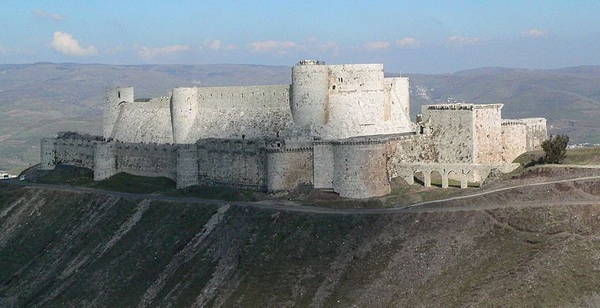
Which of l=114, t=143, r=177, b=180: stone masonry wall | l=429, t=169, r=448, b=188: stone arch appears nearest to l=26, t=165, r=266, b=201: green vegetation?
l=114, t=143, r=177, b=180: stone masonry wall

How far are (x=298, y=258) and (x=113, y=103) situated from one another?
182 feet

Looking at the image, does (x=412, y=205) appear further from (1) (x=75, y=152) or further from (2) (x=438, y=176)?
(1) (x=75, y=152)

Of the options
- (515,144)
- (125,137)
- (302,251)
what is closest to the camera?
(302,251)

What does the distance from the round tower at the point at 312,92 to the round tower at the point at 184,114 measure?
1935cm

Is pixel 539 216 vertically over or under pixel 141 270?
over

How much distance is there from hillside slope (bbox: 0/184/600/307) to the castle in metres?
6.65

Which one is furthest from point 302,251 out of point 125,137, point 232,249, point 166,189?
point 125,137

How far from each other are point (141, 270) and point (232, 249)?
999 centimetres

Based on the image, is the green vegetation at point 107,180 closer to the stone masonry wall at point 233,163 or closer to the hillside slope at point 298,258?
the hillside slope at point 298,258

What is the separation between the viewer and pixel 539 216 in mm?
68625

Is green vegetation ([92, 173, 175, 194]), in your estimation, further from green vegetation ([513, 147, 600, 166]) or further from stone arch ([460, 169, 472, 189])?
green vegetation ([513, 147, 600, 166])

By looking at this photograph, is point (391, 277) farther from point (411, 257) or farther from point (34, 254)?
point (34, 254)

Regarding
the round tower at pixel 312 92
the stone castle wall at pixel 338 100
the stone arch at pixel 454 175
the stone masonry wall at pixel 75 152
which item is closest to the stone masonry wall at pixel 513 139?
the stone arch at pixel 454 175

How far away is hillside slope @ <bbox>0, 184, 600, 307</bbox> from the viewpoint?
63.0m
